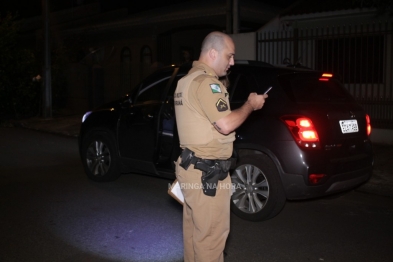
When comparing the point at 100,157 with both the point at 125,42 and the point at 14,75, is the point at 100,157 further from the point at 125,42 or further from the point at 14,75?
the point at 125,42

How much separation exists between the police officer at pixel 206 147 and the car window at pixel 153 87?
323 centimetres

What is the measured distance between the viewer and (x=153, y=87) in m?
6.88

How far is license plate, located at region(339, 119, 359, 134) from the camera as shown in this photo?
550cm

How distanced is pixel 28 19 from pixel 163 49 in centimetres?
1278

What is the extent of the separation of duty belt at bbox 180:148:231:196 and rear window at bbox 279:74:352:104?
7.59ft

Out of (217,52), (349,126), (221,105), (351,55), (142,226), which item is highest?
(351,55)

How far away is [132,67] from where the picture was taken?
17734mm

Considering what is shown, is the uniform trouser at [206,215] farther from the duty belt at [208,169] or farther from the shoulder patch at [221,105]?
the shoulder patch at [221,105]

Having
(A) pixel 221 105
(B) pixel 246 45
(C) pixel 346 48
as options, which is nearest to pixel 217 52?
(A) pixel 221 105

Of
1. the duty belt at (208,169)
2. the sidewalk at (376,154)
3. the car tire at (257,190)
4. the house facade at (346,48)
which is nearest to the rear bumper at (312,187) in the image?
the car tire at (257,190)

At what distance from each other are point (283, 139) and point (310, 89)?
0.70 metres

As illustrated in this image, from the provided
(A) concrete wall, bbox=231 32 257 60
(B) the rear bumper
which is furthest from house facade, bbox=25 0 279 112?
(B) the rear bumper

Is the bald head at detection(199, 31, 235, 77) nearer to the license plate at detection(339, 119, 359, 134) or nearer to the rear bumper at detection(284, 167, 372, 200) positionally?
the rear bumper at detection(284, 167, 372, 200)

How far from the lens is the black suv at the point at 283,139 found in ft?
17.4
